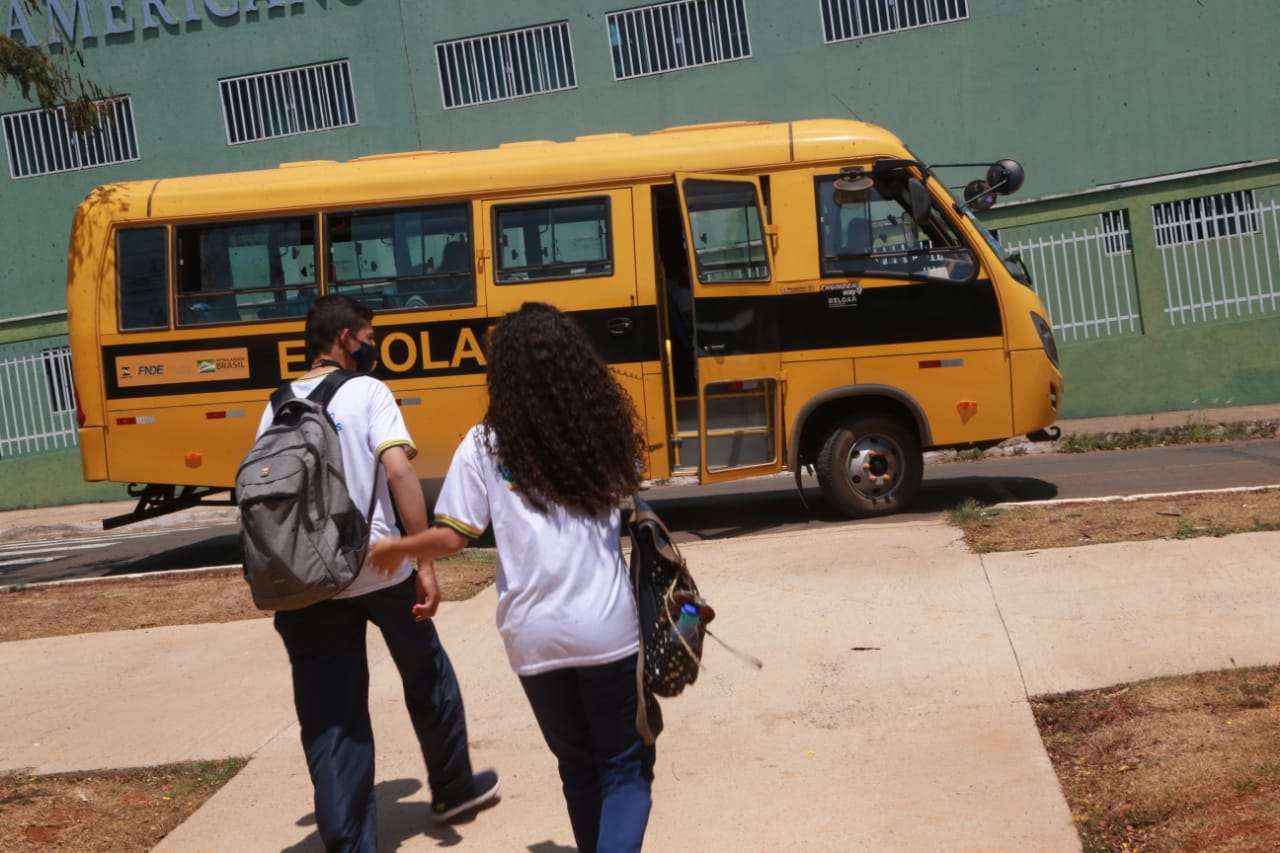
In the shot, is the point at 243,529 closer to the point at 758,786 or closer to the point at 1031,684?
the point at 758,786

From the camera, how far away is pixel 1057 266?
53.2 feet

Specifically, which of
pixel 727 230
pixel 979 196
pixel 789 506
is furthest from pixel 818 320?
pixel 789 506

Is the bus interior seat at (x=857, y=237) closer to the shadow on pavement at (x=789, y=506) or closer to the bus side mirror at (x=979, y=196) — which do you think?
the bus side mirror at (x=979, y=196)

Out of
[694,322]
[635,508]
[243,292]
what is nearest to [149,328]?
[243,292]

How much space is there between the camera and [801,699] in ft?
18.9

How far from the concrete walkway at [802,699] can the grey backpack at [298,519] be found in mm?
1174

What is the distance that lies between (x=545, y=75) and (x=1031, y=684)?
14.9 meters

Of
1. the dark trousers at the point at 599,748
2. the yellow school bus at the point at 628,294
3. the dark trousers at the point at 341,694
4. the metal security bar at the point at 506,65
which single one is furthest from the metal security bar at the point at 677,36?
the dark trousers at the point at 599,748

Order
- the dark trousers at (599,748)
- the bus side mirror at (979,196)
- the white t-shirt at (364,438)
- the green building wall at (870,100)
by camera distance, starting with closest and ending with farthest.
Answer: the dark trousers at (599,748), the white t-shirt at (364,438), the bus side mirror at (979,196), the green building wall at (870,100)

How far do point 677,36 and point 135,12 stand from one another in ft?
25.1

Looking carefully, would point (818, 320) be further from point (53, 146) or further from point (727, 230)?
point (53, 146)

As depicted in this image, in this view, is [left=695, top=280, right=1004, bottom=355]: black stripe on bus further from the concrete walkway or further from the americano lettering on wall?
the americano lettering on wall

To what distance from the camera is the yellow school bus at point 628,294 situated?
33.3ft

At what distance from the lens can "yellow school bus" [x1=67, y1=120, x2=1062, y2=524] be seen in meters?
10.2
